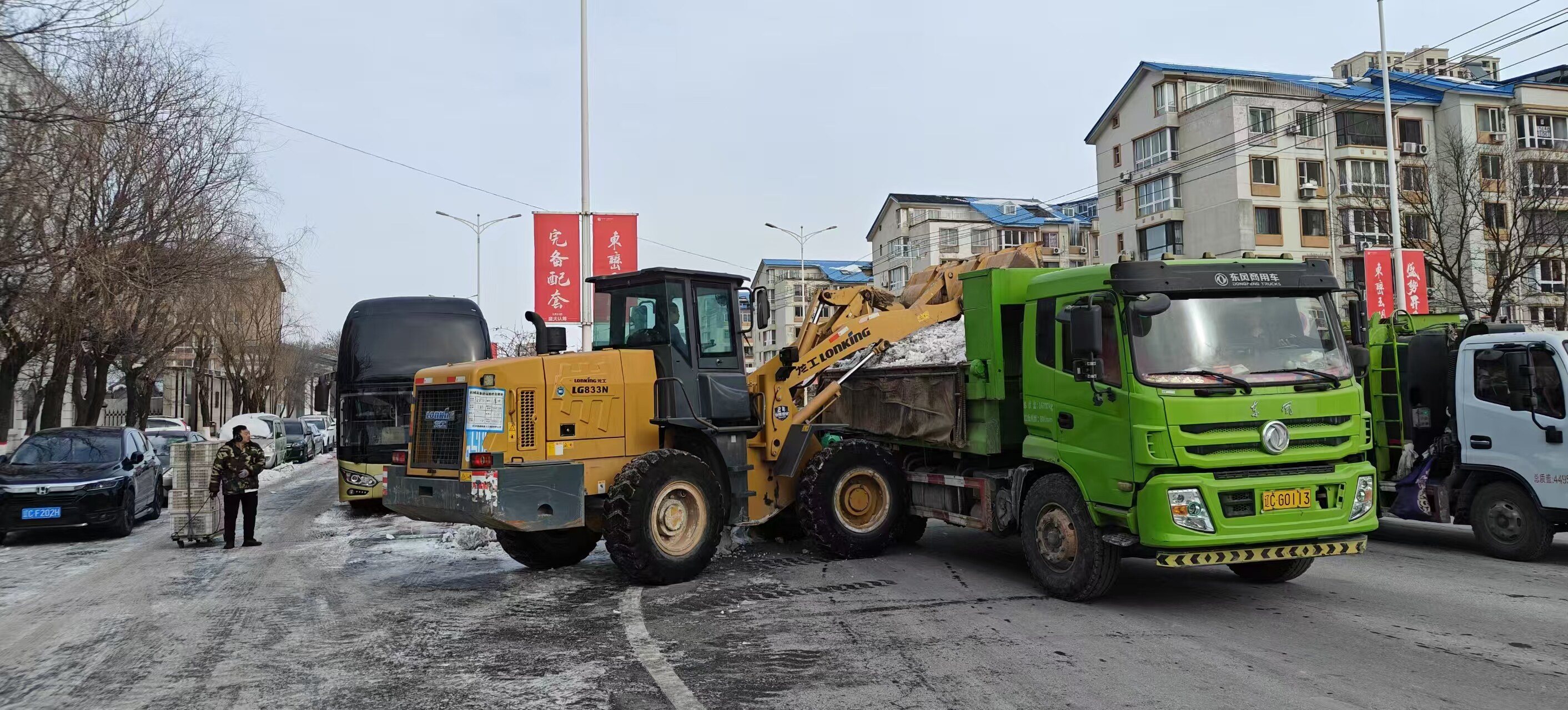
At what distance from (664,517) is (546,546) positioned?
6.28ft

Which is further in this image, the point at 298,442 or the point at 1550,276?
the point at 1550,276

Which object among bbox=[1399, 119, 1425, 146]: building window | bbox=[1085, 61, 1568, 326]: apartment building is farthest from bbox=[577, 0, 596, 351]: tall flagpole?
bbox=[1399, 119, 1425, 146]: building window

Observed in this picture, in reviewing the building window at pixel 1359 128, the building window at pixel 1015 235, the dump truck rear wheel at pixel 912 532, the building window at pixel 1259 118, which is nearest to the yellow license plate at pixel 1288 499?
the dump truck rear wheel at pixel 912 532

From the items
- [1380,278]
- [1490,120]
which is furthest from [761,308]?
[1490,120]

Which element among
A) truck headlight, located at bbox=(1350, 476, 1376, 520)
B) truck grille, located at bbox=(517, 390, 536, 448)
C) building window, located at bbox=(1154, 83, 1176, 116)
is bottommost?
truck headlight, located at bbox=(1350, 476, 1376, 520)

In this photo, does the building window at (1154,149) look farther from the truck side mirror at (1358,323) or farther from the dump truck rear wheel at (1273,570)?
the dump truck rear wheel at (1273,570)

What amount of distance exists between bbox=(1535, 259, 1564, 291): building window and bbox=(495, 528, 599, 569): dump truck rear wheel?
142 ft

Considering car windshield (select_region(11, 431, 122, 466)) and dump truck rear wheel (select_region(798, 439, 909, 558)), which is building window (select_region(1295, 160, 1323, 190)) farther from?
car windshield (select_region(11, 431, 122, 466))

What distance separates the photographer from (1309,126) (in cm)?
4753

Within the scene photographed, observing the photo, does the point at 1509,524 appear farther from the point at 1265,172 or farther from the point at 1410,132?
the point at 1410,132

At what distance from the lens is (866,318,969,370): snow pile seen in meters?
10.8

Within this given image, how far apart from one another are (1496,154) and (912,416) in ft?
98.1

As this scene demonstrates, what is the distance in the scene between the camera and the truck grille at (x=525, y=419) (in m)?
9.28

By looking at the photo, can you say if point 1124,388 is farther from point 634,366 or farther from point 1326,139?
point 1326,139
